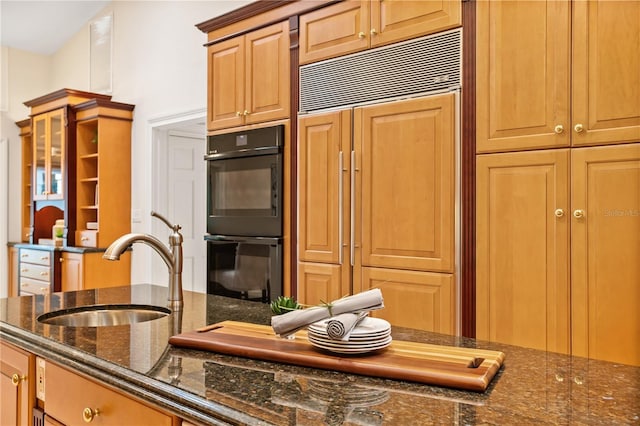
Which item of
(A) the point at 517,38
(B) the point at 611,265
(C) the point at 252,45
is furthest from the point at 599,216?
(C) the point at 252,45

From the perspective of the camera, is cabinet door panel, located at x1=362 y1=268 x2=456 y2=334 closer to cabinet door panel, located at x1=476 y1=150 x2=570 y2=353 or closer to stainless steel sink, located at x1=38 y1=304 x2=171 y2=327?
cabinet door panel, located at x1=476 y1=150 x2=570 y2=353

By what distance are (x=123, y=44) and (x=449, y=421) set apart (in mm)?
5478

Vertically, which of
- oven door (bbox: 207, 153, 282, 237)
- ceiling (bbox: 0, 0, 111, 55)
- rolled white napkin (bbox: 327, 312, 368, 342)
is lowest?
rolled white napkin (bbox: 327, 312, 368, 342)

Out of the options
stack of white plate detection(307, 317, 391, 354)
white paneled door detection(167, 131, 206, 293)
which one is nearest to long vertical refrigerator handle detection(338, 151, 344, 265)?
stack of white plate detection(307, 317, 391, 354)

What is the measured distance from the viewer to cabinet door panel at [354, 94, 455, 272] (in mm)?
2424

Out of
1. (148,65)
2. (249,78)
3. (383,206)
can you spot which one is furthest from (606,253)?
(148,65)

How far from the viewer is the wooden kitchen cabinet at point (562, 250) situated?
198 cm

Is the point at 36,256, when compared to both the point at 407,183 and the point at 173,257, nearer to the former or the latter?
the point at 173,257

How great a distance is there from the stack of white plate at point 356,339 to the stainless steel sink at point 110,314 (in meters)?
0.87

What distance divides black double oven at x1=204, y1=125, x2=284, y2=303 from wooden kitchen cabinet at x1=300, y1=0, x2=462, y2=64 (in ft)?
1.82

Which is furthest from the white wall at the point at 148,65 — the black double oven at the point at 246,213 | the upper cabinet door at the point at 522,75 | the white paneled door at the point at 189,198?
the upper cabinet door at the point at 522,75

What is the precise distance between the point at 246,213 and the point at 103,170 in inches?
96.3

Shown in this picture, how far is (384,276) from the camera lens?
2635 mm

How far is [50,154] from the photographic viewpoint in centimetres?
554
